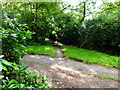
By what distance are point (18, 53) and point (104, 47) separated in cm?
523

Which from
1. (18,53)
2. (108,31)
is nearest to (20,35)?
(18,53)

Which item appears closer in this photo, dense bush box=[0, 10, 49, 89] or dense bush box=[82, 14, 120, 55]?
dense bush box=[0, 10, 49, 89]

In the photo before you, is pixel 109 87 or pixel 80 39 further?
pixel 80 39

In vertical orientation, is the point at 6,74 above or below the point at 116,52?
above

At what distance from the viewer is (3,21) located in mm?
950

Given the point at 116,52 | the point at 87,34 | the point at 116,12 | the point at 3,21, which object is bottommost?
the point at 116,52

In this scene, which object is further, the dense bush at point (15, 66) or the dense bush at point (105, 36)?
the dense bush at point (105, 36)

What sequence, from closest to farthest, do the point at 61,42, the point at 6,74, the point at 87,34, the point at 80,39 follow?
the point at 6,74 < the point at 87,34 < the point at 80,39 < the point at 61,42

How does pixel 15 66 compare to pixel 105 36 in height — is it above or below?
above

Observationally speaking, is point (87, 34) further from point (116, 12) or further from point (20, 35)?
point (20, 35)

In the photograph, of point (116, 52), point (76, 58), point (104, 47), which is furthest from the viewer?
point (104, 47)

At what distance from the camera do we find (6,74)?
0.86 m

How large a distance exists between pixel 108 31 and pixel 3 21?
523 cm

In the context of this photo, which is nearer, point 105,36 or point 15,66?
point 15,66
